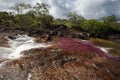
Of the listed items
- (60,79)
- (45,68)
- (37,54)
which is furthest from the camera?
(37,54)

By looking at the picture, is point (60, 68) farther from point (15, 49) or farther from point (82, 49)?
point (15, 49)

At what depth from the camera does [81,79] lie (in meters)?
26.0

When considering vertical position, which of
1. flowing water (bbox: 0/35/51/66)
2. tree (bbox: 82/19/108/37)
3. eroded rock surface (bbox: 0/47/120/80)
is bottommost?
eroded rock surface (bbox: 0/47/120/80)

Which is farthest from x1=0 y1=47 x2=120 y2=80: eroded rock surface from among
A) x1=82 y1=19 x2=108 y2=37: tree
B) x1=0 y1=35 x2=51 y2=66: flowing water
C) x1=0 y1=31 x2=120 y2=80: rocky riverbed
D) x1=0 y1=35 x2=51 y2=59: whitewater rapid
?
x1=82 y1=19 x2=108 y2=37: tree

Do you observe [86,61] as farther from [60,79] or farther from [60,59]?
[60,79]

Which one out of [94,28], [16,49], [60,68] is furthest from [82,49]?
[94,28]

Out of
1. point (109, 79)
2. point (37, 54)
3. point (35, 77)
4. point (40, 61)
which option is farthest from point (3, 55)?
point (109, 79)

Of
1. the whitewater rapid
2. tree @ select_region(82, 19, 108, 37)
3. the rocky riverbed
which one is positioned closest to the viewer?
the rocky riverbed

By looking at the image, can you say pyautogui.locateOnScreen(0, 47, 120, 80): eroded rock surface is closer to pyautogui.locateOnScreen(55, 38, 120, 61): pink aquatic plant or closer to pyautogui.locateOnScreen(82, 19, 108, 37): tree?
pyautogui.locateOnScreen(55, 38, 120, 61): pink aquatic plant

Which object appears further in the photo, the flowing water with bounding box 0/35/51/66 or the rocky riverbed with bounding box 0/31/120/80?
the flowing water with bounding box 0/35/51/66

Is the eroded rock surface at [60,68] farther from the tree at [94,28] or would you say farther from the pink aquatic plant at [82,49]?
the tree at [94,28]

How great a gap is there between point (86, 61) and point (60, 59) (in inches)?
147

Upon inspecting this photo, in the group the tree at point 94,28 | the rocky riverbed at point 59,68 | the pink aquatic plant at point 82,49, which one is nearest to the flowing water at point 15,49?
the rocky riverbed at point 59,68

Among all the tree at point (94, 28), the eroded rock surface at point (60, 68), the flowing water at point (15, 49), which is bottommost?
the eroded rock surface at point (60, 68)
